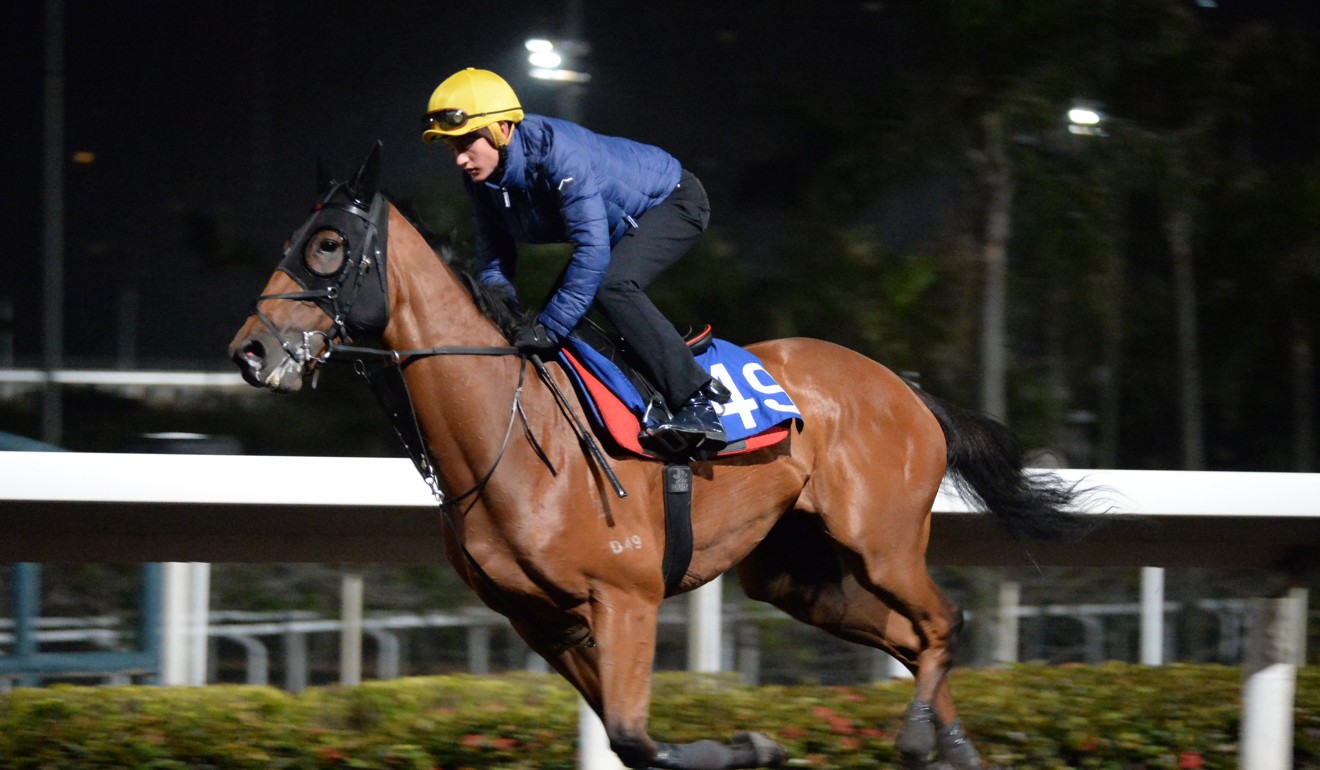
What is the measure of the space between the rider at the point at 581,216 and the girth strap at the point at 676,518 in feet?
0.36

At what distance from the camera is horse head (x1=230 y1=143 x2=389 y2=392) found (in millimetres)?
3020

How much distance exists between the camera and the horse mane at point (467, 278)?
346 cm

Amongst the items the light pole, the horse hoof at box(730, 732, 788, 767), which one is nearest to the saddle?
the horse hoof at box(730, 732, 788, 767)

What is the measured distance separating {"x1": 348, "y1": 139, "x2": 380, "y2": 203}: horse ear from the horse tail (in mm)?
1907

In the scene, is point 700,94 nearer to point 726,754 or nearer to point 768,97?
point 768,97

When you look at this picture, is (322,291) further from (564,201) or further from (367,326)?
(564,201)

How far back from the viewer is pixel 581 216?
11.1 feet

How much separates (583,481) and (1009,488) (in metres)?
1.58

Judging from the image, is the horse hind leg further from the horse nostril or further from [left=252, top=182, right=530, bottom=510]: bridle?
the horse nostril

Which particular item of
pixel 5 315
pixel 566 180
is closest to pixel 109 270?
pixel 5 315

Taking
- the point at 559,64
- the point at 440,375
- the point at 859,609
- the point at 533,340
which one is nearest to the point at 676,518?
the point at 533,340

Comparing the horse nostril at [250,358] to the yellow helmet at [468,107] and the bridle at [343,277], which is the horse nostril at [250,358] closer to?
the bridle at [343,277]

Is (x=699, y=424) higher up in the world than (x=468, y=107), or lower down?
lower down

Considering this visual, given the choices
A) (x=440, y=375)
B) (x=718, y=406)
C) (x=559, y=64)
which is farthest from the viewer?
(x=559, y=64)
